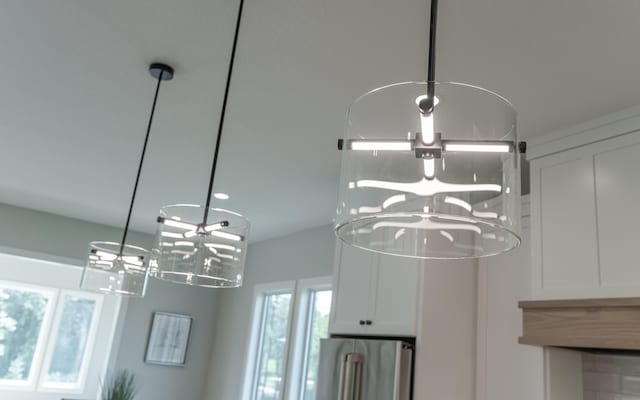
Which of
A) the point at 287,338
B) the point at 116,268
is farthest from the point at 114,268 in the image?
the point at 287,338

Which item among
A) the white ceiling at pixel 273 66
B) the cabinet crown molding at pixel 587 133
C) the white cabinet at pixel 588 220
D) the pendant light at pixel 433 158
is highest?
the white ceiling at pixel 273 66

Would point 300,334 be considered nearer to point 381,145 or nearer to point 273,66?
point 273,66

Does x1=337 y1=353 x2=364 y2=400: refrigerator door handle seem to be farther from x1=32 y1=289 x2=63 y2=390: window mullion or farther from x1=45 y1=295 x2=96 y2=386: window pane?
x1=32 y1=289 x2=63 y2=390: window mullion

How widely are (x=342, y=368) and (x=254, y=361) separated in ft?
9.46

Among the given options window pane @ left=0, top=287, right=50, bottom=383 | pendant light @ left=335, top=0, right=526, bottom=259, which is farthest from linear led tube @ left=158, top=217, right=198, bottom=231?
window pane @ left=0, top=287, right=50, bottom=383

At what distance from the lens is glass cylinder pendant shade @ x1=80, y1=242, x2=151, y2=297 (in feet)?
9.19

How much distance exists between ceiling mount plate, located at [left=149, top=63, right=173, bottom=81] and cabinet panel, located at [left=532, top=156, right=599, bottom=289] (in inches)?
76.3

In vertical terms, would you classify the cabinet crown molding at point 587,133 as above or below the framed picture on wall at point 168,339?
above

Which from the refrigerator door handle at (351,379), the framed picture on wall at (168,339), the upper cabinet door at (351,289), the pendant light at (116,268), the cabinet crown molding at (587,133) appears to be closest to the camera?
the cabinet crown molding at (587,133)

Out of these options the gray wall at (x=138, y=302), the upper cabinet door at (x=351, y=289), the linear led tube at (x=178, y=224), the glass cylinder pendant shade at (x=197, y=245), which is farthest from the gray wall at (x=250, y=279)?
the linear led tube at (x=178, y=224)

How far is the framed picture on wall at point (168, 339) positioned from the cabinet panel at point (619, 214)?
5.10m

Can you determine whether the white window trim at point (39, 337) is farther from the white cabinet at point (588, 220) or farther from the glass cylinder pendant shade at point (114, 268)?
the white cabinet at point (588, 220)

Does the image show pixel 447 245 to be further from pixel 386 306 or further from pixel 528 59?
pixel 386 306

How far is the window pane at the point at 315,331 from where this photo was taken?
4.95m
